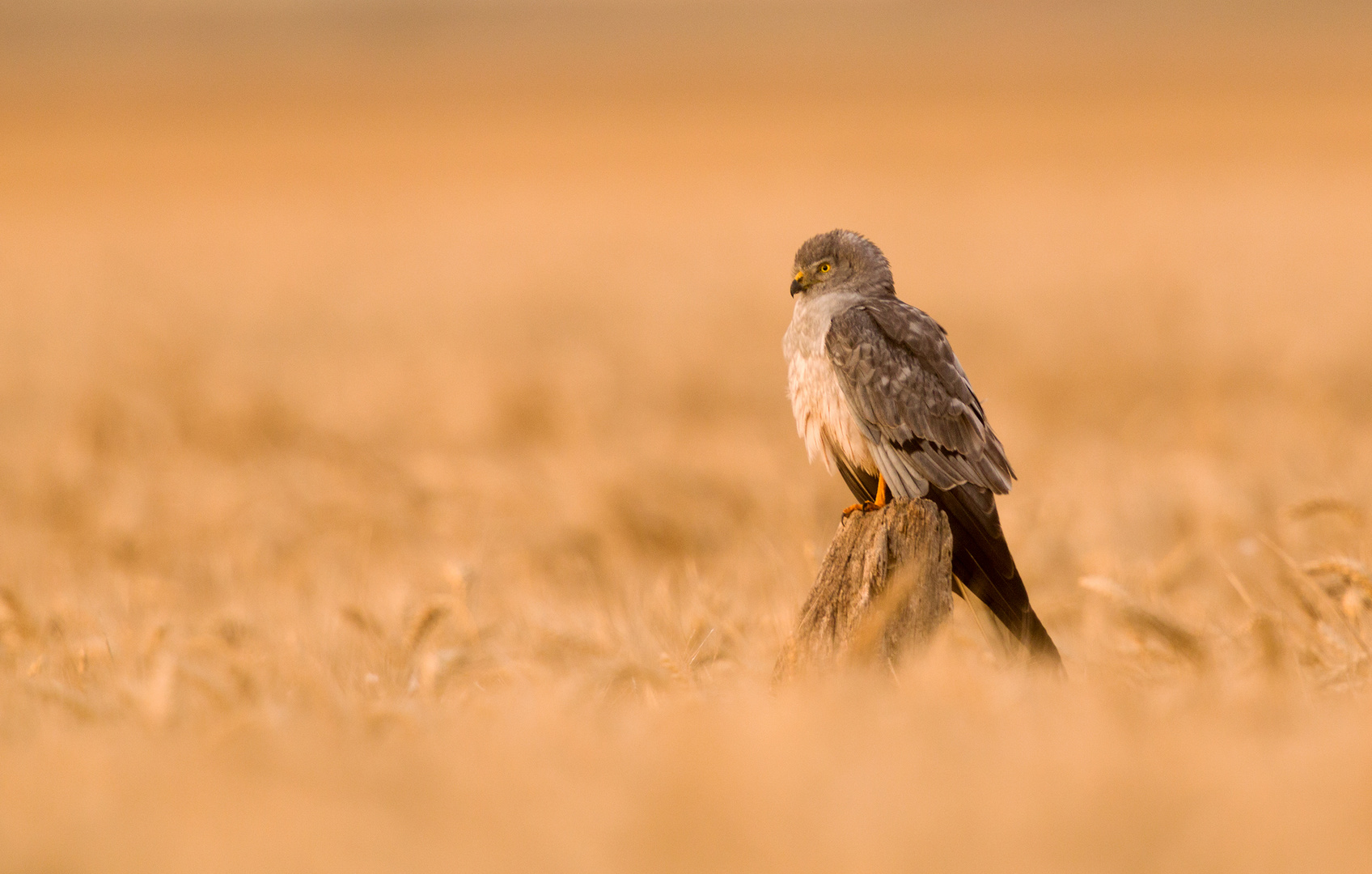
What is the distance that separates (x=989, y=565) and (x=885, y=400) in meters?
0.74

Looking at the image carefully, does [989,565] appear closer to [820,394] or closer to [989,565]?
[989,565]

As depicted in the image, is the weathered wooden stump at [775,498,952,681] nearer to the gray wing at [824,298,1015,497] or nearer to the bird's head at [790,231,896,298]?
the gray wing at [824,298,1015,497]

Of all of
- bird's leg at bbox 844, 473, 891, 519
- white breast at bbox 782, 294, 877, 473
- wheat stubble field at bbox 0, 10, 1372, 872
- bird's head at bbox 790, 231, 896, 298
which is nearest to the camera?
wheat stubble field at bbox 0, 10, 1372, 872

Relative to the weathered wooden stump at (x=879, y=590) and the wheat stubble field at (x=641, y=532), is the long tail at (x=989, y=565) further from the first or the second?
the weathered wooden stump at (x=879, y=590)

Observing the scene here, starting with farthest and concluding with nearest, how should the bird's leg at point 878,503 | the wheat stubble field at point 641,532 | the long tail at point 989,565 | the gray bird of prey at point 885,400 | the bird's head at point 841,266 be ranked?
the bird's head at point 841,266
the gray bird of prey at point 885,400
the bird's leg at point 878,503
the long tail at point 989,565
the wheat stubble field at point 641,532

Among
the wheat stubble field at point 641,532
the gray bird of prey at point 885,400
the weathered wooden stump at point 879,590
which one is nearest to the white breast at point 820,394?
the gray bird of prey at point 885,400

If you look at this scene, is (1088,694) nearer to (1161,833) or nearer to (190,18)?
(1161,833)

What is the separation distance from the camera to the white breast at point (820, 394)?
430 cm

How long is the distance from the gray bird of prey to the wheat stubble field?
0.45 m

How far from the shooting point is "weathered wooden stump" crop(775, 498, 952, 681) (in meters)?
3.24

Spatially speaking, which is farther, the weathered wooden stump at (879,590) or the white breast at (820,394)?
the white breast at (820,394)

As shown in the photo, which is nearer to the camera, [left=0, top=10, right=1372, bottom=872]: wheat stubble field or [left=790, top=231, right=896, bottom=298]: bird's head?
[left=0, top=10, right=1372, bottom=872]: wheat stubble field

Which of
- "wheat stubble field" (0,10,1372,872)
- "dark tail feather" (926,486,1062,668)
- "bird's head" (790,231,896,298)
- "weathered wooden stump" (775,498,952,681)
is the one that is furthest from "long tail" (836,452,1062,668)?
"bird's head" (790,231,896,298)

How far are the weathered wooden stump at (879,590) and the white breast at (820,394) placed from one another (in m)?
0.90
